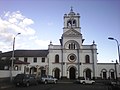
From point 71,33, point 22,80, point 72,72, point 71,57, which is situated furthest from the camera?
point 71,33

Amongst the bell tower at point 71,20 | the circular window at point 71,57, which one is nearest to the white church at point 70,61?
the circular window at point 71,57

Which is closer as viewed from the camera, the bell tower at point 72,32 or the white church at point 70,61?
the white church at point 70,61

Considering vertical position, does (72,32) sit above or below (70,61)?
above

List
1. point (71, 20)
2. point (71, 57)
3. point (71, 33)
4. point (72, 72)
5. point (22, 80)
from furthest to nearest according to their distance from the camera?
point (71, 20) → point (71, 33) → point (72, 72) → point (71, 57) → point (22, 80)

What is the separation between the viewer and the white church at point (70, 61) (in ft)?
170

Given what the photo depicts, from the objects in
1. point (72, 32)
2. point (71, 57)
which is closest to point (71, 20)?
point (72, 32)

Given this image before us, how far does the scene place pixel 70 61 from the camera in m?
52.6

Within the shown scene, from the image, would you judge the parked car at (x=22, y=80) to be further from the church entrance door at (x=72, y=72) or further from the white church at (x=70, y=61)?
the church entrance door at (x=72, y=72)

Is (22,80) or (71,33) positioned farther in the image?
(71,33)

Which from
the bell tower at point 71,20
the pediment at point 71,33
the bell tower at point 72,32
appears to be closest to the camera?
the bell tower at point 72,32

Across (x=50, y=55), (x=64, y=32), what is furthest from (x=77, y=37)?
(x=50, y=55)

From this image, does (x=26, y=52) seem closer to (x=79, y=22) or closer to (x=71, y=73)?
(x=71, y=73)

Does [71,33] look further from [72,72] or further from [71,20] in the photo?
[72,72]

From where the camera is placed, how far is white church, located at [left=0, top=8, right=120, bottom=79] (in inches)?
2036
